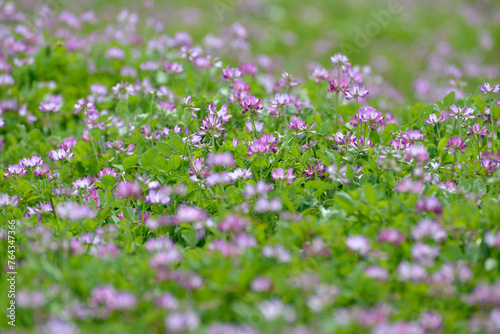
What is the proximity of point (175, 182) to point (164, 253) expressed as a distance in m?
1.04

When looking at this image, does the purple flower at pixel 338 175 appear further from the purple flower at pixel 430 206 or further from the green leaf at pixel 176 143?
the green leaf at pixel 176 143

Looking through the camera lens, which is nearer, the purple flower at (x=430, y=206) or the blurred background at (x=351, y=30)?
the purple flower at (x=430, y=206)

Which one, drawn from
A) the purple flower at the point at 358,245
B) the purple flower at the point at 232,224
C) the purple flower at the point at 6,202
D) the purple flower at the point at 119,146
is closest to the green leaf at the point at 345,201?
the purple flower at the point at 358,245

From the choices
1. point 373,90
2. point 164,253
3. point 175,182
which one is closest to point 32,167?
point 175,182

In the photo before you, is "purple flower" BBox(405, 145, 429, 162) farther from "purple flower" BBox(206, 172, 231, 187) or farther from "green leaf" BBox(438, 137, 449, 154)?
"purple flower" BBox(206, 172, 231, 187)

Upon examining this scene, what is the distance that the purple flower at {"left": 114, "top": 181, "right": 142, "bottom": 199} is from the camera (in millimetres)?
2834

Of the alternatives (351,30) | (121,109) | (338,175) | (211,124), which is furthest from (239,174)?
(351,30)

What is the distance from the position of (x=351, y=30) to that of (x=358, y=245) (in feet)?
29.2

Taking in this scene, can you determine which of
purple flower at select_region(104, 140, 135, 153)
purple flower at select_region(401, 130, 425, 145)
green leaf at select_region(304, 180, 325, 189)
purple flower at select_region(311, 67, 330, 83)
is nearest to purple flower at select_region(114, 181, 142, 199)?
purple flower at select_region(104, 140, 135, 153)

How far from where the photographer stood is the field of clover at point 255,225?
219 centimetres

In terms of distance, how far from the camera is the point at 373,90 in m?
6.50

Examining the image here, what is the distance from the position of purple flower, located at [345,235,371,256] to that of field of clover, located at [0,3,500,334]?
0.01 meters

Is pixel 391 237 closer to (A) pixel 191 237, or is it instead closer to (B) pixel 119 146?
(A) pixel 191 237

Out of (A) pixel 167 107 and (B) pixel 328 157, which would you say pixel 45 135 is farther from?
(B) pixel 328 157
